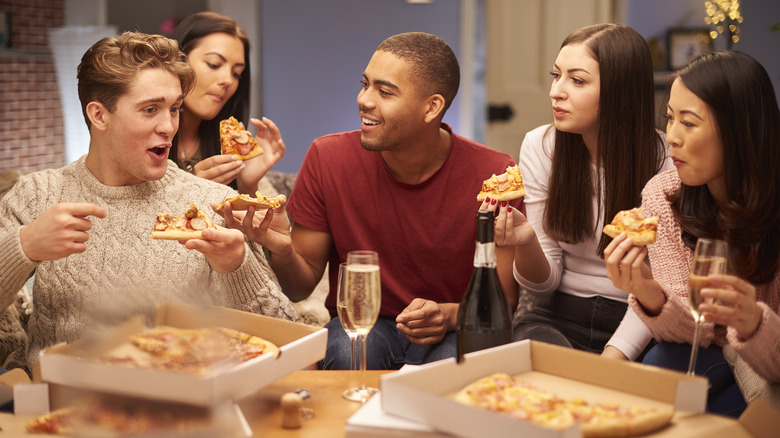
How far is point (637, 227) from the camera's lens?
1782 millimetres

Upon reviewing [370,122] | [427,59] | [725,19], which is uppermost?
[725,19]

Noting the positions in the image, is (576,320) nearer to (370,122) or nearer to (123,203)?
(370,122)

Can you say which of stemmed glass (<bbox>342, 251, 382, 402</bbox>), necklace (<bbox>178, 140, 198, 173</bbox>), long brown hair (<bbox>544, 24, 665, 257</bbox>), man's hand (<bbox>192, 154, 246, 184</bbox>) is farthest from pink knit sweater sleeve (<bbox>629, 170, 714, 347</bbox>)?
necklace (<bbox>178, 140, 198, 173</bbox>)

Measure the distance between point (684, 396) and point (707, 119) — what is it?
97 cm

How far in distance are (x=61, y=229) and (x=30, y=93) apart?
5582 millimetres

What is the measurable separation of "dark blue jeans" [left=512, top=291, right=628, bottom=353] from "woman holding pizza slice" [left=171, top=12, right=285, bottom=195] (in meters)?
1.25

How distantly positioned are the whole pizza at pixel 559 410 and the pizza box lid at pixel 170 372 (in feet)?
1.09

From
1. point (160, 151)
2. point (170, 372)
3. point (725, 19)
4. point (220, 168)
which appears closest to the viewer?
point (170, 372)

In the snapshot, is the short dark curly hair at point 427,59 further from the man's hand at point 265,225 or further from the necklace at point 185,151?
the necklace at point 185,151

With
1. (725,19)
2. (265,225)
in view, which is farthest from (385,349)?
(725,19)

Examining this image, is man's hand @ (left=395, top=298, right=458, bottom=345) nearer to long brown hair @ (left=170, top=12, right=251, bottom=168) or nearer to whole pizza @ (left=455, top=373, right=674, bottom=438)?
whole pizza @ (left=455, top=373, right=674, bottom=438)

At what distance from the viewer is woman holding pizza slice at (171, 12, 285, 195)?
310 cm

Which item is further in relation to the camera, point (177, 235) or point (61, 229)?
point (177, 235)

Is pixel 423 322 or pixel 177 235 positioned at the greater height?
pixel 177 235
